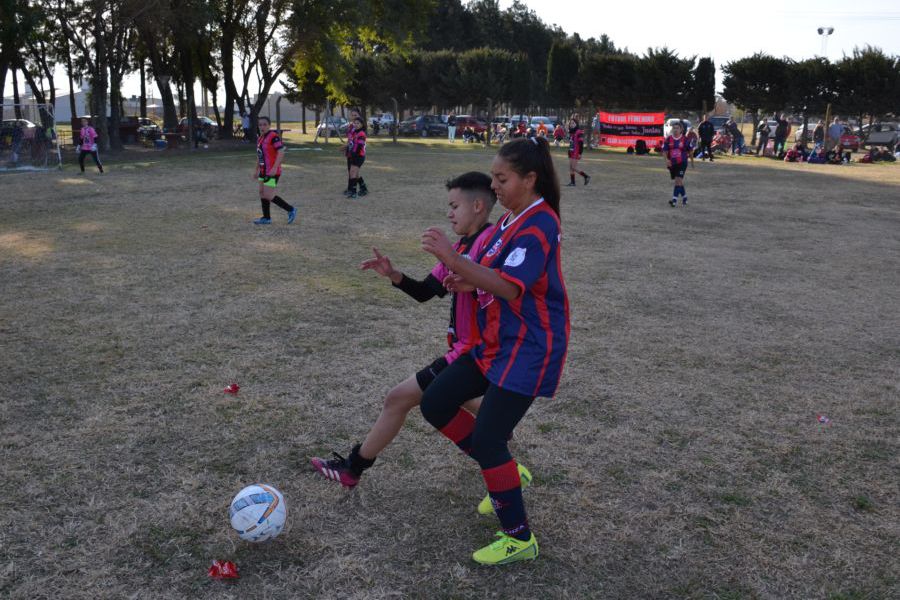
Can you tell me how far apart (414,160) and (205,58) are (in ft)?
72.8

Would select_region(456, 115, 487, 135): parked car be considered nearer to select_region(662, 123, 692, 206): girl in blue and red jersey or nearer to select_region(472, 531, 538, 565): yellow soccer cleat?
select_region(662, 123, 692, 206): girl in blue and red jersey

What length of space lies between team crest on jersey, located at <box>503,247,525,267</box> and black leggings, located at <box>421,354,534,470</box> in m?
0.58

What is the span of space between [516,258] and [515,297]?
17 centimetres

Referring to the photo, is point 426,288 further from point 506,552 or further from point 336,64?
point 336,64

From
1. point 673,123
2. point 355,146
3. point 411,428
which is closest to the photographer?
point 411,428

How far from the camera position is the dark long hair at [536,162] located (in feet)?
10.6

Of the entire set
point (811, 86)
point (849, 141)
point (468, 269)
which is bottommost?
point (468, 269)

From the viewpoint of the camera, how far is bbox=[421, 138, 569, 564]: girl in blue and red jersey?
122 inches

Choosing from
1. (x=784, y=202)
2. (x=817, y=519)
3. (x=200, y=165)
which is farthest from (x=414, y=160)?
(x=817, y=519)

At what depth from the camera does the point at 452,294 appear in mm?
3877

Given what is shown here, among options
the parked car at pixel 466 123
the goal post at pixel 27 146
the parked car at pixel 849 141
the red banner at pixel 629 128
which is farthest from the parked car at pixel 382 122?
the goal post at pixel 27 146

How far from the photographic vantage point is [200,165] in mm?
26938

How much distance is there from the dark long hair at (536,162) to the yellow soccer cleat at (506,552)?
1612mm

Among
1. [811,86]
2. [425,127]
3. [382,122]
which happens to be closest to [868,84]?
[811,86]
